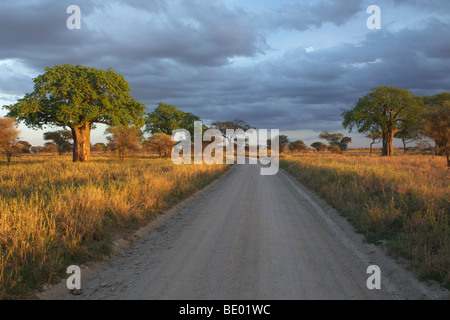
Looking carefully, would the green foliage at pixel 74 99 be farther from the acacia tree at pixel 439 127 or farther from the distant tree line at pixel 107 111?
the acacia tree at pixel 439 127

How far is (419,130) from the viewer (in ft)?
75.7

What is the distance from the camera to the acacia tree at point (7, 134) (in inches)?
1081

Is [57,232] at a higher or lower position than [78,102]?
lower

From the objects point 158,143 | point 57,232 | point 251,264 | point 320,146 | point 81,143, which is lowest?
point 251,264

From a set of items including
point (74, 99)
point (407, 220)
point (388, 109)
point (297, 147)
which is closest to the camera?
Answer: point (407, 220)

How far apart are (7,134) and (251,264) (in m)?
33.1

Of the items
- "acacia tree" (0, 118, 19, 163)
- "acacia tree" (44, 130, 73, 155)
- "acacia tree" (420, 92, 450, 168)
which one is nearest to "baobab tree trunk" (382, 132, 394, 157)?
"acacia tree" (420, 92, 450, 168)

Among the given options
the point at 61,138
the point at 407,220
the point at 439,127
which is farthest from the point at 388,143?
the point at 61,138

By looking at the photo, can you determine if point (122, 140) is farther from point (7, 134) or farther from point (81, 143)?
point (7, 134)

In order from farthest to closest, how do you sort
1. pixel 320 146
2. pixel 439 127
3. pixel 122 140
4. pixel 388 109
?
pixel 320 146 → pixel 388 109 → pixel 122 140 → pixel 439 127

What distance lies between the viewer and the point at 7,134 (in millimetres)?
27688

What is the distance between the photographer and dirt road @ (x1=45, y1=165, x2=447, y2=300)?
3803mm

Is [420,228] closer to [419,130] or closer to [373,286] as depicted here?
[373,286]
